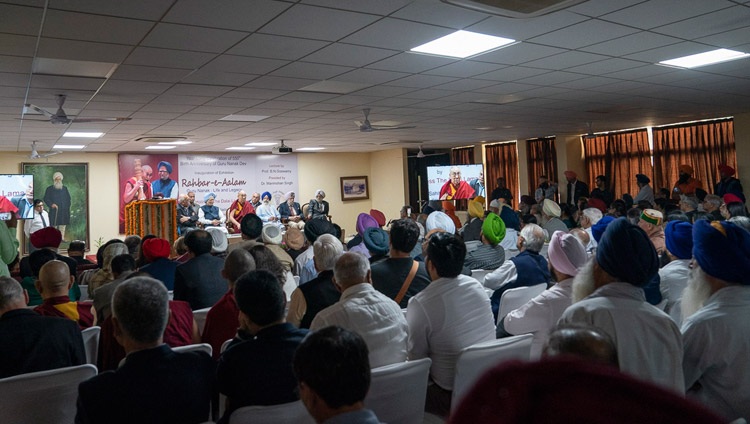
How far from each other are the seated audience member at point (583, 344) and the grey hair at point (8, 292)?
265 centimetres

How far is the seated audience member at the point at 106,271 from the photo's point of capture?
4.31 metres

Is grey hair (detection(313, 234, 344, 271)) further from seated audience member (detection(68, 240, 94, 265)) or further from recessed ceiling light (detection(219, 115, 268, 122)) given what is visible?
recessed ceiling light (detection(219, 115, 268, 122))

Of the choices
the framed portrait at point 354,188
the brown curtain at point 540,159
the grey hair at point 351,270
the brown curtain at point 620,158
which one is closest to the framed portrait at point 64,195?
the framed portrait at point 354,188

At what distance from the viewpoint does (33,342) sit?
2625mm

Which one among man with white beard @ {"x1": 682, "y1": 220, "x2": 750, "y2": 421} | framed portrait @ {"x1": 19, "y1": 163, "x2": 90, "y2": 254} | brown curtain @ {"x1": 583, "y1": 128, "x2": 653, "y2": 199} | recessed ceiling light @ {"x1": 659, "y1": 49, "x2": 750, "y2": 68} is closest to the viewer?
man with white beard @ {"x1": 682, "y1": 220, "x2": 750, "y2": 421}

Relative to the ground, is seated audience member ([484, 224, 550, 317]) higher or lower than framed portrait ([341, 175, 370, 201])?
lower

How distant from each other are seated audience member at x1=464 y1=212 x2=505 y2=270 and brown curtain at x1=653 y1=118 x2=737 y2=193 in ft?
32.0

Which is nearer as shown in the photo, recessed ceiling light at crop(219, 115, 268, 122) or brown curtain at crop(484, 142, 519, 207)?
recessed ceiling light at crop(219, 115, 268, 122)

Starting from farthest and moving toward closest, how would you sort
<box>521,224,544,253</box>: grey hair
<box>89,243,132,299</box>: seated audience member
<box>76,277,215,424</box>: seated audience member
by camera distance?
<box>89,243,132,299</box>: seated audience member, <box>521,224,544,253</box>: grey hair, <box>76,277,215,424</box>: seated audience member

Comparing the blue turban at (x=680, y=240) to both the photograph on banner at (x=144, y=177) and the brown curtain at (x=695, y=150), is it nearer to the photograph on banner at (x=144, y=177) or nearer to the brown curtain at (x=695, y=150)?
the brown curtain at (x=695, y=150)

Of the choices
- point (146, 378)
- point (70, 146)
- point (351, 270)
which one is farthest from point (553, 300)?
point (70, 146)

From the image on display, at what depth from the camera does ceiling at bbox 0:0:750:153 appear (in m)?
3.83

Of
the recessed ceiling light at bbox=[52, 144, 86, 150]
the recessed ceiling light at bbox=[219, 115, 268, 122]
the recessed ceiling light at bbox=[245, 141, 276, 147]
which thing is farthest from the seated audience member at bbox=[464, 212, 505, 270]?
the recessed ceiling light at bbox=[52, 144, 86, 150]

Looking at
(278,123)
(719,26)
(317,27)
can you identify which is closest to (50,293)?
(317,27)
